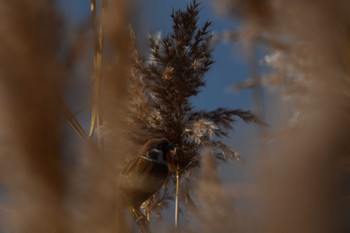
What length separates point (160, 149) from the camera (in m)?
1.42

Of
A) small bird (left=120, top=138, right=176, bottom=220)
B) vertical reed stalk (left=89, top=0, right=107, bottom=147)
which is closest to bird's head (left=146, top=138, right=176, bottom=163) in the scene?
small bird (left=120, top=138, right=176, bottom=220)

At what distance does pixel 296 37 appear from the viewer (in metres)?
0.34

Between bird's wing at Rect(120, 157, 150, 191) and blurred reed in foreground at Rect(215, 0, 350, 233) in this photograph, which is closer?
blurred reed in foreground at Rect(215, 0, 350, 233)

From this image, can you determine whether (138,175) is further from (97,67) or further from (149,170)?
(97,67)

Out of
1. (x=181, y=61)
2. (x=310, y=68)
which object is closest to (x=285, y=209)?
(x=310, y=68)

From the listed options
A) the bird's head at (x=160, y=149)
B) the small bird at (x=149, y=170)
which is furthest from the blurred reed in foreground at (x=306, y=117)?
the bird's head at (x=160, y=149)

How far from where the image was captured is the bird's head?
1.36 metres

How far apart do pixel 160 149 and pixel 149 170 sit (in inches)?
2.9

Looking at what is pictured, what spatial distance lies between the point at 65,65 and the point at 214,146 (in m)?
1.10

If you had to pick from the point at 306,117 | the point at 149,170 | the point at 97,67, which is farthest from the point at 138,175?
the point at 306,117

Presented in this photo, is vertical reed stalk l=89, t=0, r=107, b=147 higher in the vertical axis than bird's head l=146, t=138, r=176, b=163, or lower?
lower

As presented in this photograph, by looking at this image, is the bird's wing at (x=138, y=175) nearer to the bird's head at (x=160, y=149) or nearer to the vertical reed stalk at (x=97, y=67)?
the bird's head at (x=160, y=149)

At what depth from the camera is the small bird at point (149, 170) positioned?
121cm

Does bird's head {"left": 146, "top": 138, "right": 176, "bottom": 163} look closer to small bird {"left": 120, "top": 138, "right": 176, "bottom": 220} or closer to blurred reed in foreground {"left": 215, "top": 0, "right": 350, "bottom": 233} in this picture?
small bird {"left": 120, "top": 138, "right": 176, "bottom": 220}
